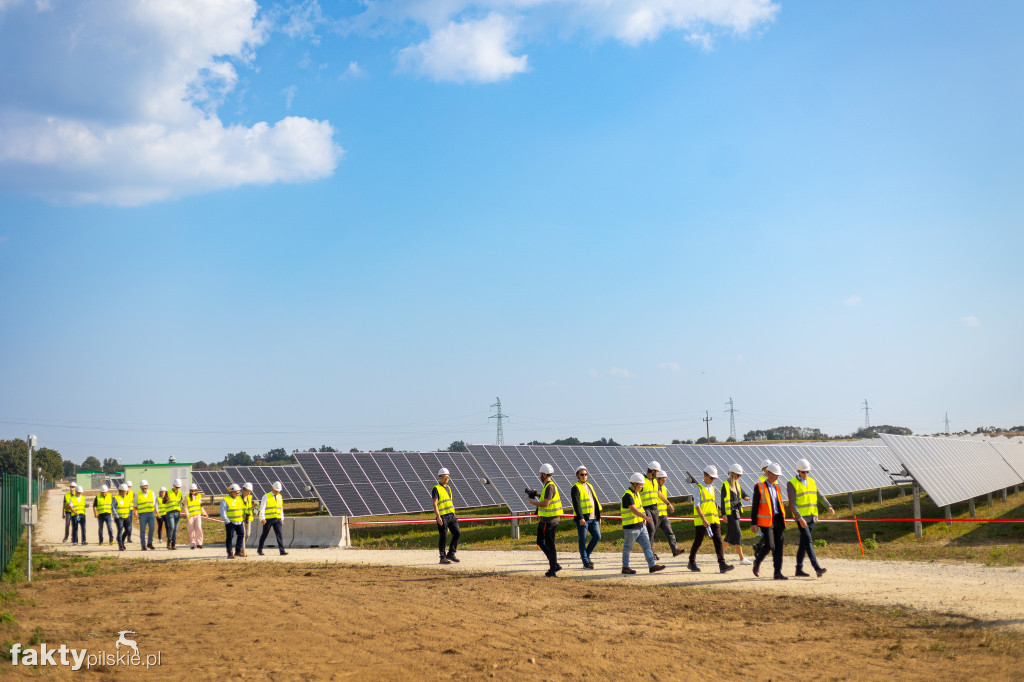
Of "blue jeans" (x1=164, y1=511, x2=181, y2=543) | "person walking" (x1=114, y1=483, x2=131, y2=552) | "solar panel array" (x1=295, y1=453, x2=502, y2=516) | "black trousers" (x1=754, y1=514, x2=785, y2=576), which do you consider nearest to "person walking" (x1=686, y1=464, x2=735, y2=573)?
"black trousers" (x1=754, y1=514, x2=785, y2=576)

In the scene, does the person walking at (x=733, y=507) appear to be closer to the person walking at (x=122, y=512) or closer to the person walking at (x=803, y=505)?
the person walking at (x=803, y=505)

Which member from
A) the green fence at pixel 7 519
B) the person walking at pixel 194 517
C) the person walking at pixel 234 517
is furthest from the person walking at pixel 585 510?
the person walking at pixel 194 517

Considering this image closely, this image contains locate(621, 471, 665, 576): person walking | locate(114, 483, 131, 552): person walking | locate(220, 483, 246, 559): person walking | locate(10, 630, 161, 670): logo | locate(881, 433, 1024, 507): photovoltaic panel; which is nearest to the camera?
locate(10, 630, 161, 670): logo

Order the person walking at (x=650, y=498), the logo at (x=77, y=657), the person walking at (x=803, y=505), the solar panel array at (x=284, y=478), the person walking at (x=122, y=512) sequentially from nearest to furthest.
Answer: the logo at (x=77, y=657) → the person walking at (x=803, y=505) → the person walking at (x=650, y=498) → the person walking at (x=122, y=512) → the solar panel array at (x=284, y=478)

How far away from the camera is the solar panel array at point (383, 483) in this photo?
23.3m

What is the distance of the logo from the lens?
7.30 meters

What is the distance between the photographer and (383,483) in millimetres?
25641

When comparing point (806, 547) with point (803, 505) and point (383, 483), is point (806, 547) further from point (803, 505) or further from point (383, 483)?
point (383, 483)

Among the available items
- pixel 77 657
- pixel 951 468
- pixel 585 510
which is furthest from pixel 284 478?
pixel 77 657

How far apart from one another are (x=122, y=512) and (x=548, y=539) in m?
13.1

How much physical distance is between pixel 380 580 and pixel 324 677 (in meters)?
6.10

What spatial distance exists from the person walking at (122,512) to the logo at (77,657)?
13.2 metres

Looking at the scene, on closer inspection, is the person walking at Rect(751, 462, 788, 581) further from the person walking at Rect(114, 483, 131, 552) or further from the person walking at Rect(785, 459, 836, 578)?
the person walking at Rect(114, 483, 131, 552)

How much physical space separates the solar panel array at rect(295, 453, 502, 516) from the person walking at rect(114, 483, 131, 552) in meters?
5.15
